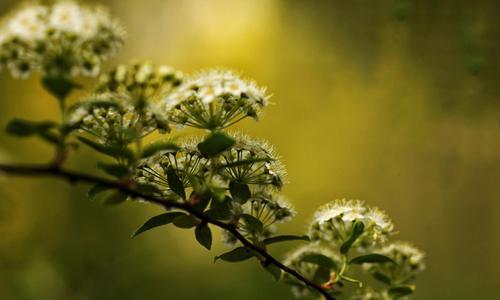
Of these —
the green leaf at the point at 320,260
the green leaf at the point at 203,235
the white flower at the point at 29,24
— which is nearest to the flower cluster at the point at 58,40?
the white flower at the point at 29,24

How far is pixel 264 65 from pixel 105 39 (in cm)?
310

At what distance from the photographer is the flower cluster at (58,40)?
0.55 m

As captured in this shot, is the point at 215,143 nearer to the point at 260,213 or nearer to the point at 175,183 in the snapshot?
the point at 175,183

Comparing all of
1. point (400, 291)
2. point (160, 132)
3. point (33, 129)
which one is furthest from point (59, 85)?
point (400, 291)

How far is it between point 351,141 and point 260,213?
282 cm

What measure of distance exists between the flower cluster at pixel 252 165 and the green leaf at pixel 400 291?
10.7 inches

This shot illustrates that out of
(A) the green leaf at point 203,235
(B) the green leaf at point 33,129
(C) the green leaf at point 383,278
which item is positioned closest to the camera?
(B) the green leaf at point 33,129

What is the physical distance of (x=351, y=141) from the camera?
11.7ft

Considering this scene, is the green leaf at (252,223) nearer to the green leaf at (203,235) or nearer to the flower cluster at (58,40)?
the green leaf at (203,235)

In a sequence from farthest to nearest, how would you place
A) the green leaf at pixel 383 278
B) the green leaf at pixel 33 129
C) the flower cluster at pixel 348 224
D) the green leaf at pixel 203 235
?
the green leaf at pixel 383 278, the flower cluster at pixel 348 224, the green leaf at pixel 203 235, the green leaf at pixel 33 129

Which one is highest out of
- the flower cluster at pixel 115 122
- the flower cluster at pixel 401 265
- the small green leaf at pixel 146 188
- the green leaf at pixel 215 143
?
the flower cluster at pixel 401 265

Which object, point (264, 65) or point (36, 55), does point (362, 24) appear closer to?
point (264, 65)

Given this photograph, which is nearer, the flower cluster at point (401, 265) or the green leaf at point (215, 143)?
the green leaf at point (215, 143)

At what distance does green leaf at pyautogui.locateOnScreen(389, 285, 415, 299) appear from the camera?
0.89 m
